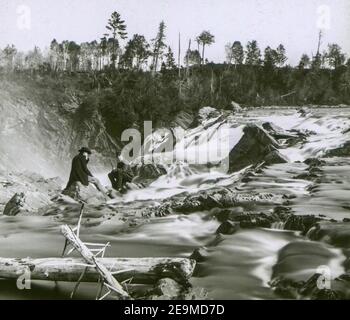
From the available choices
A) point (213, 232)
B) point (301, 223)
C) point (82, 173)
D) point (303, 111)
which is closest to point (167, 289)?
point (213, 232)

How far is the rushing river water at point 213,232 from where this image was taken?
22.0 feet

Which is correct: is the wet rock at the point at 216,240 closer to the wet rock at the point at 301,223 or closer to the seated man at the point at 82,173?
the wet rock at the point at 301,223

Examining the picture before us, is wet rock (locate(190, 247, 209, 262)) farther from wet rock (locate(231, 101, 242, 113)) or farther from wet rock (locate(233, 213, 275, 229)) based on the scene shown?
wet rock (locate(231, 101, 242, 113))

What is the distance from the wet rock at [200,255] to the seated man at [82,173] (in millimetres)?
2325

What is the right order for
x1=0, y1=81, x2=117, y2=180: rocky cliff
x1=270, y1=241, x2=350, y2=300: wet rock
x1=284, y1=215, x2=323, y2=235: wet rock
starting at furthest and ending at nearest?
x1=0, y1=81, x2=117, y2=180: rocky cliff < x1=284, y1=215, x2=323, y2=235: wet rock < x1=270, y1=241, x2=350, y2=300: wet rock

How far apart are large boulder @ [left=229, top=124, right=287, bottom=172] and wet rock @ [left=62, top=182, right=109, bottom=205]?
7.26 feet

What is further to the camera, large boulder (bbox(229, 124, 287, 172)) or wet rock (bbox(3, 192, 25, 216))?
large boulder (bbox(229, 124, 287, 172))

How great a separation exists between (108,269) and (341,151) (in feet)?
14.5

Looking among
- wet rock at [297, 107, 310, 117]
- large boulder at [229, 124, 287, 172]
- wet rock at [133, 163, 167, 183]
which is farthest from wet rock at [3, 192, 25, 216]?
wet rock at [297, 107, 310, 117]

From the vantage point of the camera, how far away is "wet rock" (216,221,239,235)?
7.29 m

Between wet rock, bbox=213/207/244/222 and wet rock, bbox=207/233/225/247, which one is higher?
wet rock, bbox=213/207/244/222
